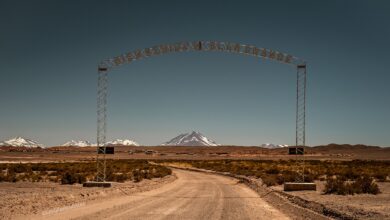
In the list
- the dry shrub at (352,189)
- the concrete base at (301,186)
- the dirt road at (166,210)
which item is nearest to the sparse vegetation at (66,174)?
the dirt road at (166,210)

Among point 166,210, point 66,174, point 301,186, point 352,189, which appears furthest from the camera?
point 66,174

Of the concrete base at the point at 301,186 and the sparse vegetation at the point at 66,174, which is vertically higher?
the concrete base at the point at 301,186

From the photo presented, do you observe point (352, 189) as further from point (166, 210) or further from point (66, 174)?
point (66, 174)

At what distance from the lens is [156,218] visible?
642 inches

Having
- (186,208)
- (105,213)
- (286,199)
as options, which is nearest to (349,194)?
(286,199)

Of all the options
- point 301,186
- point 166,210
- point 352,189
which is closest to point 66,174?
point 301,186

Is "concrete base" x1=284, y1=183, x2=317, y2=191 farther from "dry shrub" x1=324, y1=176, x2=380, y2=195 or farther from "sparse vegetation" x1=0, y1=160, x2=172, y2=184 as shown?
"sparse vegetation" x1=0, y1=160, x2=172, y2=184

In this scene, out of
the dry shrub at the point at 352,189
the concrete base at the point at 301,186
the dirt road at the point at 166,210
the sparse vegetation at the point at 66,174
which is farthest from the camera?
the sparse vegetation at the point at 66,174

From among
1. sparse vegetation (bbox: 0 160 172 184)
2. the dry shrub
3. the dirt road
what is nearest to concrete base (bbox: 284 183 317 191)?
the dry shrub

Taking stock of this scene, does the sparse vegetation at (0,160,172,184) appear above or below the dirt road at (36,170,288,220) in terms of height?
below

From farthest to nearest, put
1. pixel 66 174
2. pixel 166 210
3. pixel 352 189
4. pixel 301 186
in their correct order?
pixel 66 174 < pixel 301 186 < pixel 352 189 < pixel 166 210

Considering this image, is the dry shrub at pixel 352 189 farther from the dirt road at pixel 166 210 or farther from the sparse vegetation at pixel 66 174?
the sparse vegetation at pixel 66 174

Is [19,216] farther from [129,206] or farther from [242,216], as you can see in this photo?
[242,216]

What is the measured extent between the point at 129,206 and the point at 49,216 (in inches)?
172
